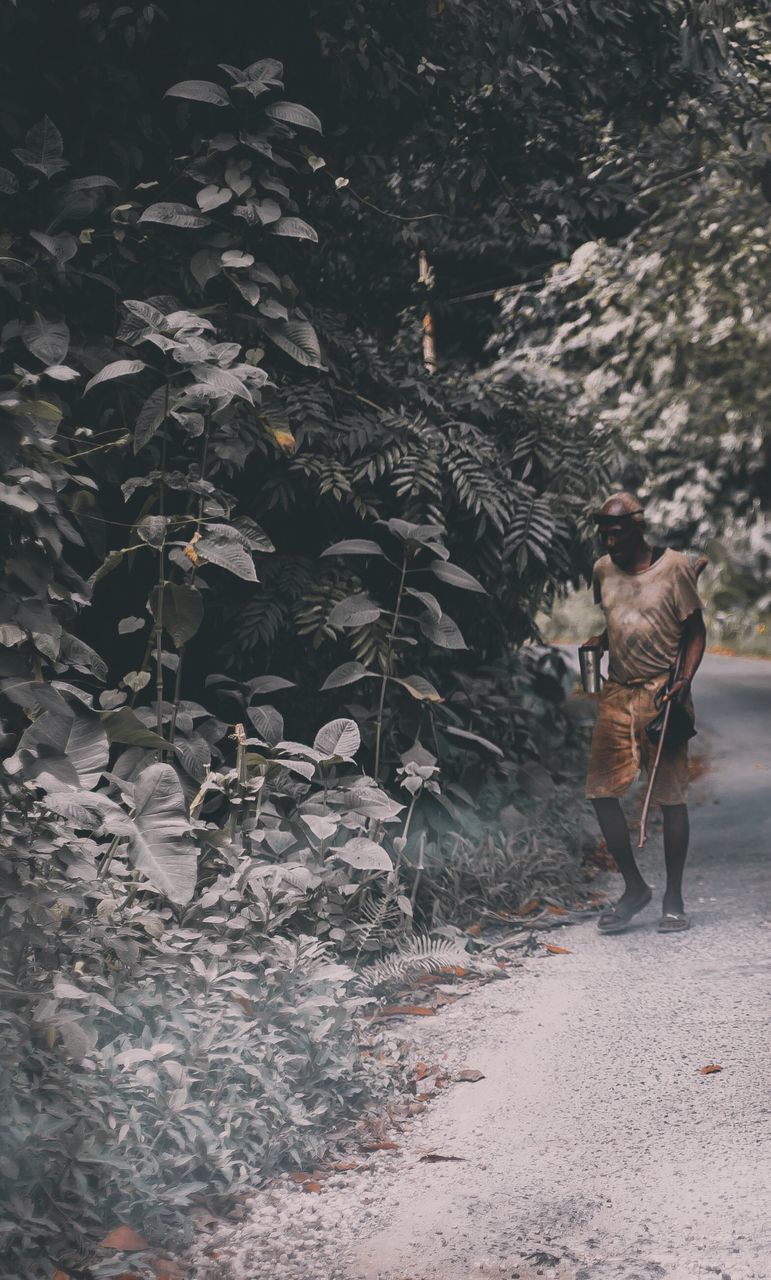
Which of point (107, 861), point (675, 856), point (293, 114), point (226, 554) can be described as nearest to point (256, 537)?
point (226, 554)

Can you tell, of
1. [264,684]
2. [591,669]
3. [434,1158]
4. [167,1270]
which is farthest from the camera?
[591,669]

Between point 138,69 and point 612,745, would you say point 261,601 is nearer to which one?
point 612,745

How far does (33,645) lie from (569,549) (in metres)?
3.91

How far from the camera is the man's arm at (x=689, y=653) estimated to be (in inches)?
241

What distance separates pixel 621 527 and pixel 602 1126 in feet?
9.60

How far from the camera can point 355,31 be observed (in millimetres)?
5676

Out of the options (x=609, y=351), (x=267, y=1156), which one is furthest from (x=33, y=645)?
(x=609, y=351)

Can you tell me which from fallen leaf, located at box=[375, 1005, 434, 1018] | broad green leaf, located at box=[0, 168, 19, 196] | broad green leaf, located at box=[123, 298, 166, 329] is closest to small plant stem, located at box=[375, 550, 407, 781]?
fallen leaf, located at box=[375, 1005, 434, 1018]

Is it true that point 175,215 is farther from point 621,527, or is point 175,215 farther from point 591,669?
point 591,669

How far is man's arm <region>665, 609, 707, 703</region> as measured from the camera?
6109 millimetres

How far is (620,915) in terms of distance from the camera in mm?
6250

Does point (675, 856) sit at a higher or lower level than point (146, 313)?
lower

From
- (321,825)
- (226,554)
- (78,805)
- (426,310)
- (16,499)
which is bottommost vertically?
(321,825)

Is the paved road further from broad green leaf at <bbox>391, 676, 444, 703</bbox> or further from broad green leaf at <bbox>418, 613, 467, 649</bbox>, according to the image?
broad green leaf at <bbox>418, 613, 467, 649</bbox>
